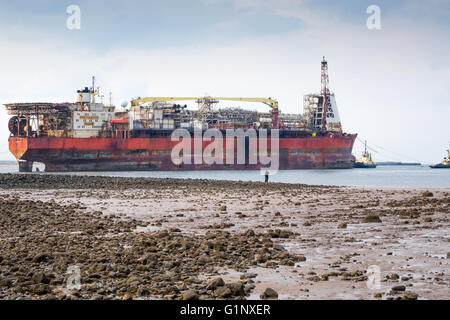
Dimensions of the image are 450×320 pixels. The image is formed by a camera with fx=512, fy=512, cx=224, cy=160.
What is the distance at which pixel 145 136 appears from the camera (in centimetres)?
6144

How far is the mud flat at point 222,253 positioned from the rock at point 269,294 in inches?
0.5

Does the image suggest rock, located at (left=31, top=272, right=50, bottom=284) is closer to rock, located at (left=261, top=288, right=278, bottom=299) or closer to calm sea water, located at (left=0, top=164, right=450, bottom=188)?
rock, located at (left=261, top=288, right=278, bottom=299)

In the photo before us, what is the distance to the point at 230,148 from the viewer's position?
63.8 metres

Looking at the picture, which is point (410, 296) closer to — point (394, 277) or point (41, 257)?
point (394, 277)

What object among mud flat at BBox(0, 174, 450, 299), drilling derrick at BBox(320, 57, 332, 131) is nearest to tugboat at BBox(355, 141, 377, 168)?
drilling derrick at BBox(320, 57, 332, 131)

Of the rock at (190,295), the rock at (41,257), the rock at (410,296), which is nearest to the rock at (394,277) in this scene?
the rock at (410,296)

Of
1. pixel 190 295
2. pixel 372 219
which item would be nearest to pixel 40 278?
pixel 190 295

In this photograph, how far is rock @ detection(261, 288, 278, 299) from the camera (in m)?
6.39

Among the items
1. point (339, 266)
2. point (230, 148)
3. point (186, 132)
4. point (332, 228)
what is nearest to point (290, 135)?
point (230, 148)

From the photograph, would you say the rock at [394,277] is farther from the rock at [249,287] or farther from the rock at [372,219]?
the rock at [372,219]

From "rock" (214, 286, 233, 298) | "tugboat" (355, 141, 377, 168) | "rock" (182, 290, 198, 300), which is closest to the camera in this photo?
"rock" (182, 290, 198, 300)

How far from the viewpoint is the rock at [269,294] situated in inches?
252

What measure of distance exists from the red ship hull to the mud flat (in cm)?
4161
